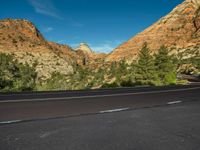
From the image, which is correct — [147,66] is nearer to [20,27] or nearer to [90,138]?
[90,138]

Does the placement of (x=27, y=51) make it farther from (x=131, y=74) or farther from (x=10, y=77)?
(x=10, y=77)

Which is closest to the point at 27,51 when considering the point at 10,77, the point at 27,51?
the point at 27,51

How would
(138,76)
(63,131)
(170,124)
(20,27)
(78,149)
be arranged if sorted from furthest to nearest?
(20,27)
(138,76)
(170,124)
(63,131)
(78,149)

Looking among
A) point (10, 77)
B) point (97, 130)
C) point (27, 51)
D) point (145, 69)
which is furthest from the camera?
point (27, 51)

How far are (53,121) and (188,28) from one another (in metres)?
139

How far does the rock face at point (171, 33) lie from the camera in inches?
4781

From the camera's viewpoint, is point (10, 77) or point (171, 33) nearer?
point (10, 77)

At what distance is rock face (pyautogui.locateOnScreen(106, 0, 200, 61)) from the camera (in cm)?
12144

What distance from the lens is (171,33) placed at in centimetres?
13388

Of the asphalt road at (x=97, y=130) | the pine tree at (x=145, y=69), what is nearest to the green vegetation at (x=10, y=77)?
the asphalt road at (x=97, y=130)

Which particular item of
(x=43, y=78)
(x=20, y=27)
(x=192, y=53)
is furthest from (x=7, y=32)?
(x=192, y=53)

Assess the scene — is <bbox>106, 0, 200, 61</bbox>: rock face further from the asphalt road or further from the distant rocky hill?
the asphalt road

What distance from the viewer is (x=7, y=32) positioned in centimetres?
9256

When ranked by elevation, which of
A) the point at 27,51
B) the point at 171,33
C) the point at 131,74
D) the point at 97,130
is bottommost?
the point at 131,74
